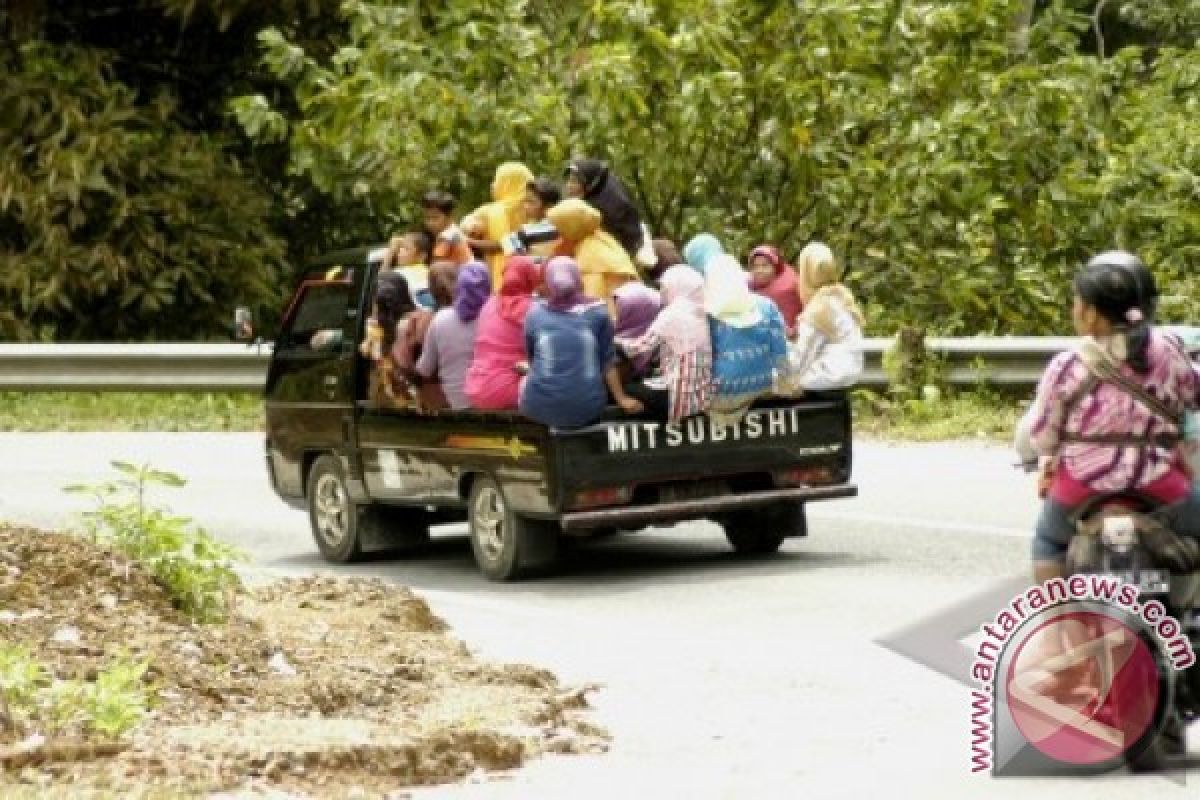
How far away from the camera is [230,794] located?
8.61 metres

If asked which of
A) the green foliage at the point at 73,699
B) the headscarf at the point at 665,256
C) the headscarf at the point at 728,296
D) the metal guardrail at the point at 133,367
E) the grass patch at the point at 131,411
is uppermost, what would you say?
the headscarf at the point at 665,256

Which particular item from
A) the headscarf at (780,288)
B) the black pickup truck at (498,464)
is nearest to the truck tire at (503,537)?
the black pickup truck at (498,464)

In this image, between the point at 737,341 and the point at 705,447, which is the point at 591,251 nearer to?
the point at 737,341

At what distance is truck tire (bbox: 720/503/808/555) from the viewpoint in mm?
15820

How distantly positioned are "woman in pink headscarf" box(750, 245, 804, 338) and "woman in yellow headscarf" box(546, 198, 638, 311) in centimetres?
161

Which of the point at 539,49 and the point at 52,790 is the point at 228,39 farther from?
the point at 52,790

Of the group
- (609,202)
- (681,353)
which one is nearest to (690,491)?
(681,353)

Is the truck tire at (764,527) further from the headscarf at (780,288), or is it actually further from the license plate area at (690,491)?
the headscarf at (780,288)

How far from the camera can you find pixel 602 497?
48.6 feet

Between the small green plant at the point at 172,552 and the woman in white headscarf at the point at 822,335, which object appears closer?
the small green plant at the point at 172,552

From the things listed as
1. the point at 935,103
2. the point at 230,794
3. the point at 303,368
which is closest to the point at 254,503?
the point at 303,368

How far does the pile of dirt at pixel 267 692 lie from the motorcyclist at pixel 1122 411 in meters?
1.89

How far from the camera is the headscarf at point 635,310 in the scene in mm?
15305

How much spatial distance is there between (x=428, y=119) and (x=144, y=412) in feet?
10.2
